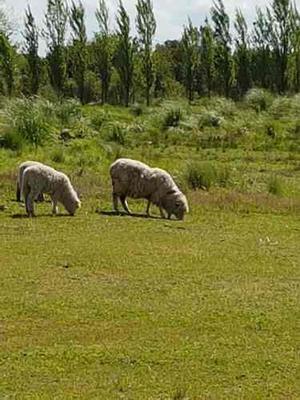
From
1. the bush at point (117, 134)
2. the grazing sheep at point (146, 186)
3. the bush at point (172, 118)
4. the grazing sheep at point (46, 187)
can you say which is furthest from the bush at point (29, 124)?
the bush at point (172, 118)

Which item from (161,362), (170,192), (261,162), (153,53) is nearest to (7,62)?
(153,53)

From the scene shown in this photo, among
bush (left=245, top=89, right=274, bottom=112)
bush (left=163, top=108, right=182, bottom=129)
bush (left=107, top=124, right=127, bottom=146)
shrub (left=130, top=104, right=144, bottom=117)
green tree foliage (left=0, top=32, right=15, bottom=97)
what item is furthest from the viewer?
green tree foliage (left=0, top=32, right=15, bottom=97)

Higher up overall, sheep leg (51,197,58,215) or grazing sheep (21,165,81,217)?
A: grazing sheep (21,165,81,217)

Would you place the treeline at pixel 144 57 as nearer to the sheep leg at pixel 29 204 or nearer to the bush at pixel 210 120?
the bush at pixel 210 120

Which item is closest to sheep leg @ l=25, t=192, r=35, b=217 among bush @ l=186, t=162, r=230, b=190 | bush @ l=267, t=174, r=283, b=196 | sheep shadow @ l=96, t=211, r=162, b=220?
sheep shadow @ l=96, t=211, r=162, b=220

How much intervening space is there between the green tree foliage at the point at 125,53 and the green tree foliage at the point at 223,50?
8.37 meters

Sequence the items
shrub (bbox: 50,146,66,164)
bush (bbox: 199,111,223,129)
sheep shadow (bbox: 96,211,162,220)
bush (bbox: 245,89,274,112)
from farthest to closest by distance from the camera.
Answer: bush (bbox: 245,89,274,112) → bush (bbox: 199,111,223,129) → shrub (bbox: 50,146,66,164) → sheep shadow (bbox: 96,211,162,220)

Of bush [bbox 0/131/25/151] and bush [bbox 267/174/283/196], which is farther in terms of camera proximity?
bush [bbox 0/131/25/151]

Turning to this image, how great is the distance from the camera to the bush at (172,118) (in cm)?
4916

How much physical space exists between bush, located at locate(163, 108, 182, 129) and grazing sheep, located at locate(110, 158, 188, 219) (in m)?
28.4

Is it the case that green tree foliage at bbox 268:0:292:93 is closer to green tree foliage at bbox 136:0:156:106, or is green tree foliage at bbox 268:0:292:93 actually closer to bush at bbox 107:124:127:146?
green tree foliage at bbox 136:0:156:106

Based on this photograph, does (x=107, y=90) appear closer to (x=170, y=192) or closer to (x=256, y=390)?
(x=170, y=192)

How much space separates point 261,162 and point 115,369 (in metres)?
27.4

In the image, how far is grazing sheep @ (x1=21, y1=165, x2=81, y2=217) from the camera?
19422mm
